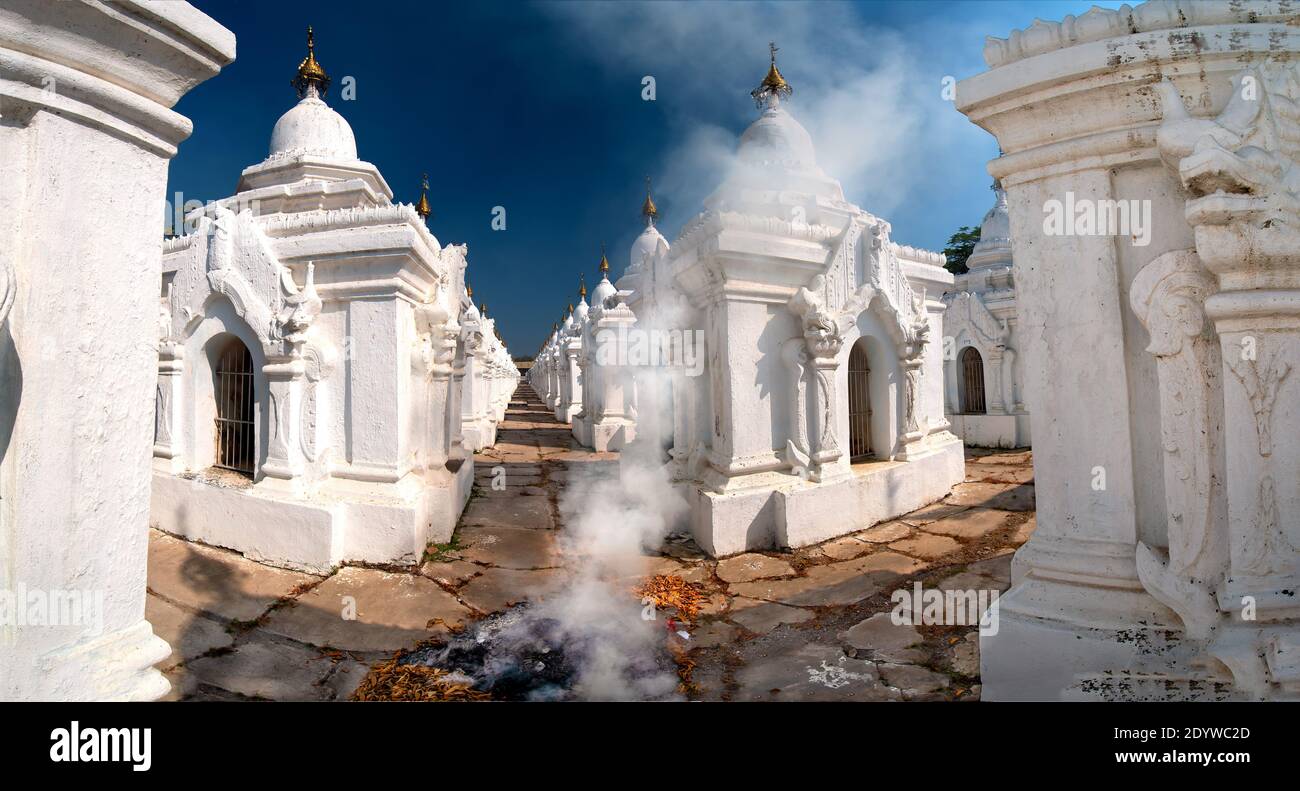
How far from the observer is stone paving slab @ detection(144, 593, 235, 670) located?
12.8ft

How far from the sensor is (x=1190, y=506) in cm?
227

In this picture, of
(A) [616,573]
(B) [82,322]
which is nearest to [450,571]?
(A) [616,573]

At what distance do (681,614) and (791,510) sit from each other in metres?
1.93

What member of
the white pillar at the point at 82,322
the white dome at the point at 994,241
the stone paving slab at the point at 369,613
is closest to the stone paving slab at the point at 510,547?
the stone paving slab at the point at 369,613

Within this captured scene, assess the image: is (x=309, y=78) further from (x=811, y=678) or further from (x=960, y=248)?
(x=960, y=248)

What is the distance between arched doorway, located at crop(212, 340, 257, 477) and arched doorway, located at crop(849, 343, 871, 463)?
6.92 meters

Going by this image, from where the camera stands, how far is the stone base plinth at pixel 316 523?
545 centimetres

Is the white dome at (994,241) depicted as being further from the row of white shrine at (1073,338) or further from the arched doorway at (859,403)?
the row of white shrine at (1073,338)

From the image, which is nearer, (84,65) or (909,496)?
(84,65)

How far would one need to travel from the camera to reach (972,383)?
43.5ft

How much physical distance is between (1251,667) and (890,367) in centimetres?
591

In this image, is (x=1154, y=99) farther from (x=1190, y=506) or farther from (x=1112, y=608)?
(x=1112, y=608)

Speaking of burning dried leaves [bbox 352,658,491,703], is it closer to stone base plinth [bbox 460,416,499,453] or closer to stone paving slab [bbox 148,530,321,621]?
stone paving slab [bbox 148,530,321,621]
